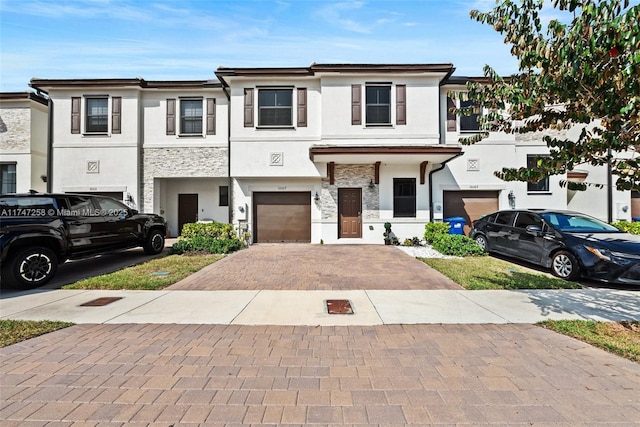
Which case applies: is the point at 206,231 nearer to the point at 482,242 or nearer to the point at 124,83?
the point at 124,83

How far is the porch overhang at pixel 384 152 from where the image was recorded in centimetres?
1148

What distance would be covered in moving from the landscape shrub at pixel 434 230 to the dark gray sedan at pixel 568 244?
82.9 inches

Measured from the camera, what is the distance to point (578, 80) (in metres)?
3.78

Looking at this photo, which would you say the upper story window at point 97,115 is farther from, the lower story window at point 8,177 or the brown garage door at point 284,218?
the brown garage door at point 284,218

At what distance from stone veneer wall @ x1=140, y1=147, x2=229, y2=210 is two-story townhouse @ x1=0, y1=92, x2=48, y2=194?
492 centimetres

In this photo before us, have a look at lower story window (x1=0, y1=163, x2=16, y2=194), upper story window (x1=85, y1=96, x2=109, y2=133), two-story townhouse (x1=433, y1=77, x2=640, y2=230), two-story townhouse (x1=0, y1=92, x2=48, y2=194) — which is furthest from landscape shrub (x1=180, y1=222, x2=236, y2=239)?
lower story window (x1=0, y1=163, x2=16, y2=194)

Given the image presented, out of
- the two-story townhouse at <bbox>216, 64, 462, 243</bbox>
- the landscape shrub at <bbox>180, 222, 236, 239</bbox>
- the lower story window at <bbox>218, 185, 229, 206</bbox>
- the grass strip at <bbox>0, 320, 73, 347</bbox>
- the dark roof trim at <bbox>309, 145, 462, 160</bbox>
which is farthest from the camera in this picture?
the lower story window at <bbox>218, 185, 229, 206</bbox>

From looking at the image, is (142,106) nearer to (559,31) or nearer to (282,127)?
(282,127)

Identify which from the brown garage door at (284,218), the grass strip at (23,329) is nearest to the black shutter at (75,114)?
the brown garage door at (284,218)

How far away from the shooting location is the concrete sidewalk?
4.82 m

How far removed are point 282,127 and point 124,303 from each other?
9.36 meters

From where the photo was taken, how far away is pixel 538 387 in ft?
9.79

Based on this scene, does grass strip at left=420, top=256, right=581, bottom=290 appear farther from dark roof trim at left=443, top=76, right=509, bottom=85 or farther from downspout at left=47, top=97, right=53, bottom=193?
downspout at left=47, top=97, right=53, bottom=193

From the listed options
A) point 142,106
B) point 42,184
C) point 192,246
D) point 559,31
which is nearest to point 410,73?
point 559,31
